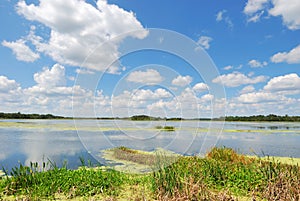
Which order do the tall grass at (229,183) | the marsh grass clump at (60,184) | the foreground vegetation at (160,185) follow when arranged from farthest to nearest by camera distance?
the marsh grass clump at (60,184) < the foreground vegetation at (160,185) < the tall grass at (229,183)

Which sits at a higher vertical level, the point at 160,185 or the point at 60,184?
the point at 160,185

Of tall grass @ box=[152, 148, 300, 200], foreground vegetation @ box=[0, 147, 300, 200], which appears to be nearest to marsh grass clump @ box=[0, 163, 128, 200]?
foreground vegetation @ box=[0, 147, 300, 200]

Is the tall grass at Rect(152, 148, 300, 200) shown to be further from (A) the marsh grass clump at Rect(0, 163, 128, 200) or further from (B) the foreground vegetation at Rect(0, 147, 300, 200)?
(A) the marsh grass clump at Rect(0, 163, 128, 200)

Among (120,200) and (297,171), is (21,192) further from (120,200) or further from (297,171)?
(297,171)

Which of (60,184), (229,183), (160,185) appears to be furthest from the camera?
(229,183)

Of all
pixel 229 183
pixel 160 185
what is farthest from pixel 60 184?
pixel 229 183

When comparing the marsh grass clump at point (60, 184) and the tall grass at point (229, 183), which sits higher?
the tall grass at point (229, 183)

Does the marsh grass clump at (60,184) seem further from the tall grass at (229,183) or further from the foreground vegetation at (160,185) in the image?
the tall grass at (229,183)

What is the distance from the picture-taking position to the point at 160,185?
4.11 m

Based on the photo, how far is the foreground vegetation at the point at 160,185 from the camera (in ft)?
12.8

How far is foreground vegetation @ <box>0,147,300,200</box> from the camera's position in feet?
12.8

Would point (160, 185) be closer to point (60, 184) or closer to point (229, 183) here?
point (229, 183)

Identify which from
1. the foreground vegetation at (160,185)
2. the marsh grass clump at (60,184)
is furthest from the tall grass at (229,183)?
the marsh grass clump at (60,184)

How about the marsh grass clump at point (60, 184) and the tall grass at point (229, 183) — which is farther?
the marsh grass clump at point (60, 184)
